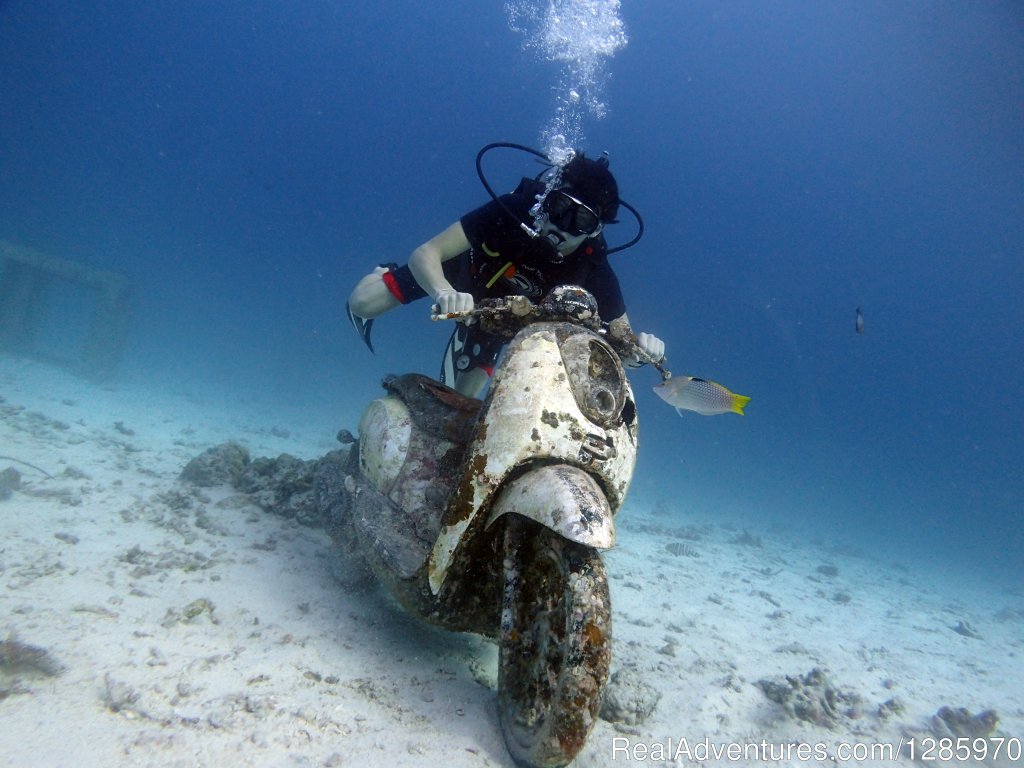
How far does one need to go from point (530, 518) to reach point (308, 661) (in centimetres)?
137

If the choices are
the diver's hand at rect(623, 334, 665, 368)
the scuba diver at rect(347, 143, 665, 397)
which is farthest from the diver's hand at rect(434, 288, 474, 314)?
the diver's hand at rect(623, 334, 665, 368)

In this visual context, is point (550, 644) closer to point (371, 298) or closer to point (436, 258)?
point (436, 258)

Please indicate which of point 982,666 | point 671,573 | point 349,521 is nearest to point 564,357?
point 349,521

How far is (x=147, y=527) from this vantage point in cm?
381

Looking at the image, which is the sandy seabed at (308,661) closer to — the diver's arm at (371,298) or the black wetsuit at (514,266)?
the diver's arm at (371,298)

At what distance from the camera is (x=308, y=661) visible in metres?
2.37

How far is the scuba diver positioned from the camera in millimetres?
3521

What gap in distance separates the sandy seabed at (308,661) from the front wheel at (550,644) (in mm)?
224

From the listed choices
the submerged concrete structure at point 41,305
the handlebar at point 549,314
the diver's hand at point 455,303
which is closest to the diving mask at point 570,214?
the handlebar at point 549,314

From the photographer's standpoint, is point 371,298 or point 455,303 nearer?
point 455,303

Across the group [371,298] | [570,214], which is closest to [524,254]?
[570,214]

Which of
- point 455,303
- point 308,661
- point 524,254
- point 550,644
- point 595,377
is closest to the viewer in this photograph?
point 550,644

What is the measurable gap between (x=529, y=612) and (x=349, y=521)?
1.39 metres

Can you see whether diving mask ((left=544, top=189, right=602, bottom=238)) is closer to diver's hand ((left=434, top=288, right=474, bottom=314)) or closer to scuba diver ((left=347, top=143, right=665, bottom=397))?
scuba diver ((left=347, top=143, right=665, bottom=397))
